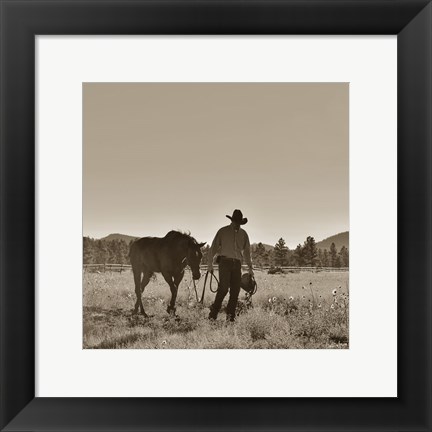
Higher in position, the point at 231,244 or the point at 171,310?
the point at 231,244

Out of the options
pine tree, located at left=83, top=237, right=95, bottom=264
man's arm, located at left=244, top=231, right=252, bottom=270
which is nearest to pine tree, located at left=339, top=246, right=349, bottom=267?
man's arm, located at left=244, top=231, right=252, bottom=270

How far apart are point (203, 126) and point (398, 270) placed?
964 mm

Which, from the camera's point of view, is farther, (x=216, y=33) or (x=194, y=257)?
(x=194, y=257)

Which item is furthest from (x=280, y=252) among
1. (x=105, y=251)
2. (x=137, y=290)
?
(x=105, y=251)

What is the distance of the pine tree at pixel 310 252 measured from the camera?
250 centimetres

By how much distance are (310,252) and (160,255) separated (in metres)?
0.61

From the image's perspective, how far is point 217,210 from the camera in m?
2.50

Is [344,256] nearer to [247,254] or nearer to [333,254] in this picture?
[333,254]

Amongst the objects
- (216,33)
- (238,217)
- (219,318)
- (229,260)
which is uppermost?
(216,33)

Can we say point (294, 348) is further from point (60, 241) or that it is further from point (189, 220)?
point (60, 241)

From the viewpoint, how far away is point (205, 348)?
2.47 meters

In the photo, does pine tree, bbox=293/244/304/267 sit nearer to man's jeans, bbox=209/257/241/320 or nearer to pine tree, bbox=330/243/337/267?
pine tree, bbox=330/243/337/267

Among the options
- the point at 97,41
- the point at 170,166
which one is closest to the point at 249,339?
the point at 170,166

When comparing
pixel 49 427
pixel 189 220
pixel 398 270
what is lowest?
pixel 49 427
